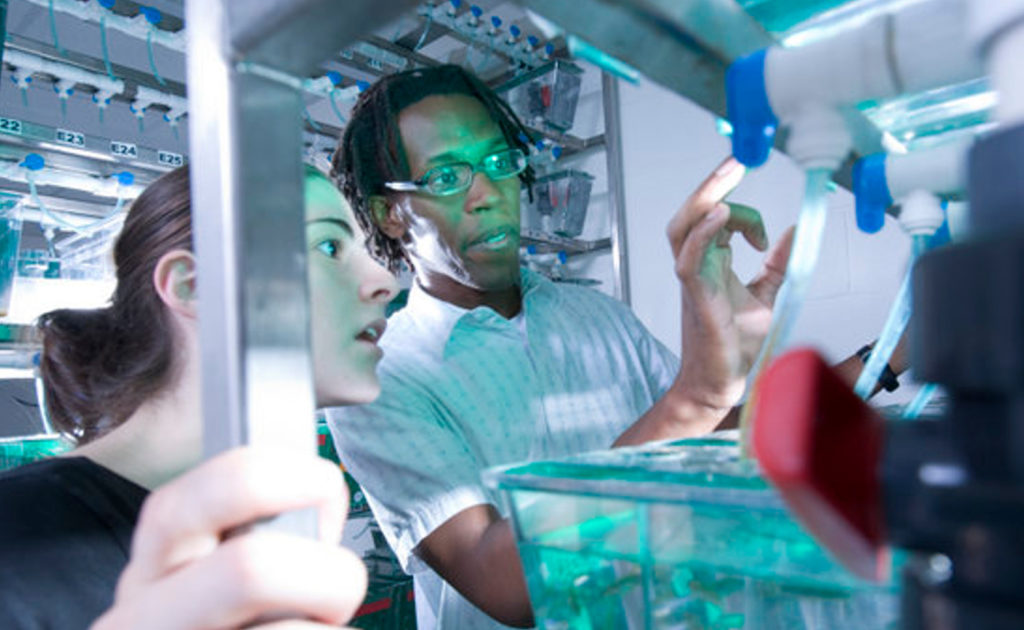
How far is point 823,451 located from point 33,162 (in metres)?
2.16

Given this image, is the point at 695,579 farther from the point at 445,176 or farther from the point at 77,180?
the point at 77,180

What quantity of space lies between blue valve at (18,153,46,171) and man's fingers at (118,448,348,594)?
1880 millimetres

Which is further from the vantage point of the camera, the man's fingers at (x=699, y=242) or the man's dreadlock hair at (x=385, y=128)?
the man's dreadlock hair at (x=385, y=128)

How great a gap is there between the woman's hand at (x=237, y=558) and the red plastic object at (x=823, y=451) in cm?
22

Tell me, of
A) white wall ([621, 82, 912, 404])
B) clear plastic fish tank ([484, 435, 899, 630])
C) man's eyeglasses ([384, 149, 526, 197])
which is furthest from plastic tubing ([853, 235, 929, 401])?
white wall ([621, 82, 912, 404])

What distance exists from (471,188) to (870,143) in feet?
3.38

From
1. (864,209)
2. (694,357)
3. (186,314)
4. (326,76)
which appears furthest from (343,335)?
(326,76)

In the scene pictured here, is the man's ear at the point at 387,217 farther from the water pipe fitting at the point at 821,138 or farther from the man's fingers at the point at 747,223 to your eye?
the water pipe fitting at the point at 821,138

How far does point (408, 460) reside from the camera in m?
1.21

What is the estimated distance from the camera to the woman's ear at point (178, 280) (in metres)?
0.94

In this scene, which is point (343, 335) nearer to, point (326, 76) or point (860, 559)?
point (860, 559)

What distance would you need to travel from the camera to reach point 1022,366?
167 mm

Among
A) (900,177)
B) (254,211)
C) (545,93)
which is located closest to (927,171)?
(900,177)

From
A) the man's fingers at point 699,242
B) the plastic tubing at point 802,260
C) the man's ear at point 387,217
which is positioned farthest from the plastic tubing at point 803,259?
the man's ear at point 387,217
